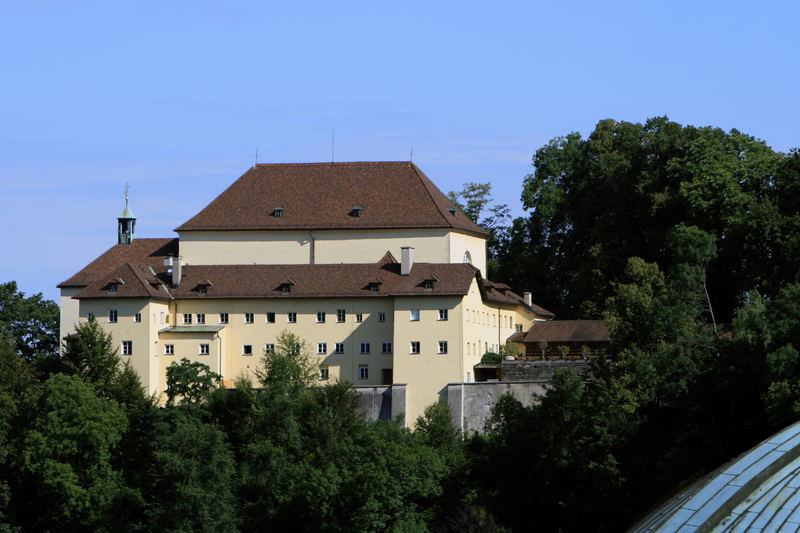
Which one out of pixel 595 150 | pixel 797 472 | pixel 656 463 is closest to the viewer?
pixel 797 472

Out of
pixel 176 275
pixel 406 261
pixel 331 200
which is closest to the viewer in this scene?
pixel 406 261

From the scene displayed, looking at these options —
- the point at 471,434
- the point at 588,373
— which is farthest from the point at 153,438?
the point at 588,373

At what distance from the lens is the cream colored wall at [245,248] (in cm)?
6831

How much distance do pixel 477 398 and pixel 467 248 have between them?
40.0 feet

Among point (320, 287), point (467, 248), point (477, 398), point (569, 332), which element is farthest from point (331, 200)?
point (477, 398)

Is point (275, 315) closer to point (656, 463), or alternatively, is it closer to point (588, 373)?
point (588, 373)

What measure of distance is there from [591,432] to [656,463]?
309 cm

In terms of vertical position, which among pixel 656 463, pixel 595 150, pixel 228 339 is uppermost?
pixel 595 150

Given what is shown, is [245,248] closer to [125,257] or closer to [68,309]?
[125,257]

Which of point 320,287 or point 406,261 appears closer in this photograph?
point 320,287

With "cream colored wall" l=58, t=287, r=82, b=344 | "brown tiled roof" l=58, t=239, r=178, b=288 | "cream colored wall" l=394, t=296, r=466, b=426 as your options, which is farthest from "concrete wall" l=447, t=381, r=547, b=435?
"cream colored wall" l=58, t=287, r=82, b=344

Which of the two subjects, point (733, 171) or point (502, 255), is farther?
point (502, 255)

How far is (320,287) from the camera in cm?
6338

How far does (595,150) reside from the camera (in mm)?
77938
